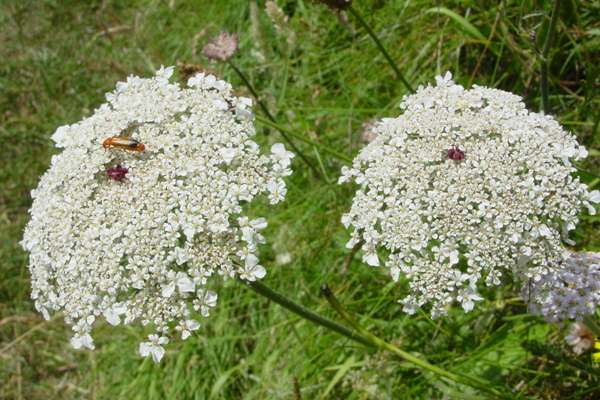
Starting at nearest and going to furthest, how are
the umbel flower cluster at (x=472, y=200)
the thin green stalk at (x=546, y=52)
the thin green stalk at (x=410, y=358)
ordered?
1. the umbel flower cluster at (x=472, y=200)
2. the thin green stalk at (x=410, y=358)
3. the thin green stalk at (x=546, y=52)

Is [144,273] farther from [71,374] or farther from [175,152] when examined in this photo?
[71,374]

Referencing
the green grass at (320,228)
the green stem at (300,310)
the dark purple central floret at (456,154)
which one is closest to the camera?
the dark purple central floret at (456,154)

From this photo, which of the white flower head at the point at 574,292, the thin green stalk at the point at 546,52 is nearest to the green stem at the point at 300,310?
the white flower head at the point at 574,292

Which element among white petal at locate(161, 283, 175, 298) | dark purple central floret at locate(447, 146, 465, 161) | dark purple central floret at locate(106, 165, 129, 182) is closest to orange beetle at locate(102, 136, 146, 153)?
dark purple central floret at locate(106, 165, 129, 182)

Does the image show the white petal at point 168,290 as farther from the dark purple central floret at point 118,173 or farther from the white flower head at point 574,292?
the white flower head at point 574,292

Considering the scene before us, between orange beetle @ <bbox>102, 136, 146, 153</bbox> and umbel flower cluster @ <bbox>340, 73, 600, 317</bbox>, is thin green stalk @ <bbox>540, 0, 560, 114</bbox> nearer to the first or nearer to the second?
umbel flower cluster @ <bbox>340, 73, 600, 317</bbox>

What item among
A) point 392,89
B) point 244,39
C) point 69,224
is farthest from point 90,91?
point 69,224
